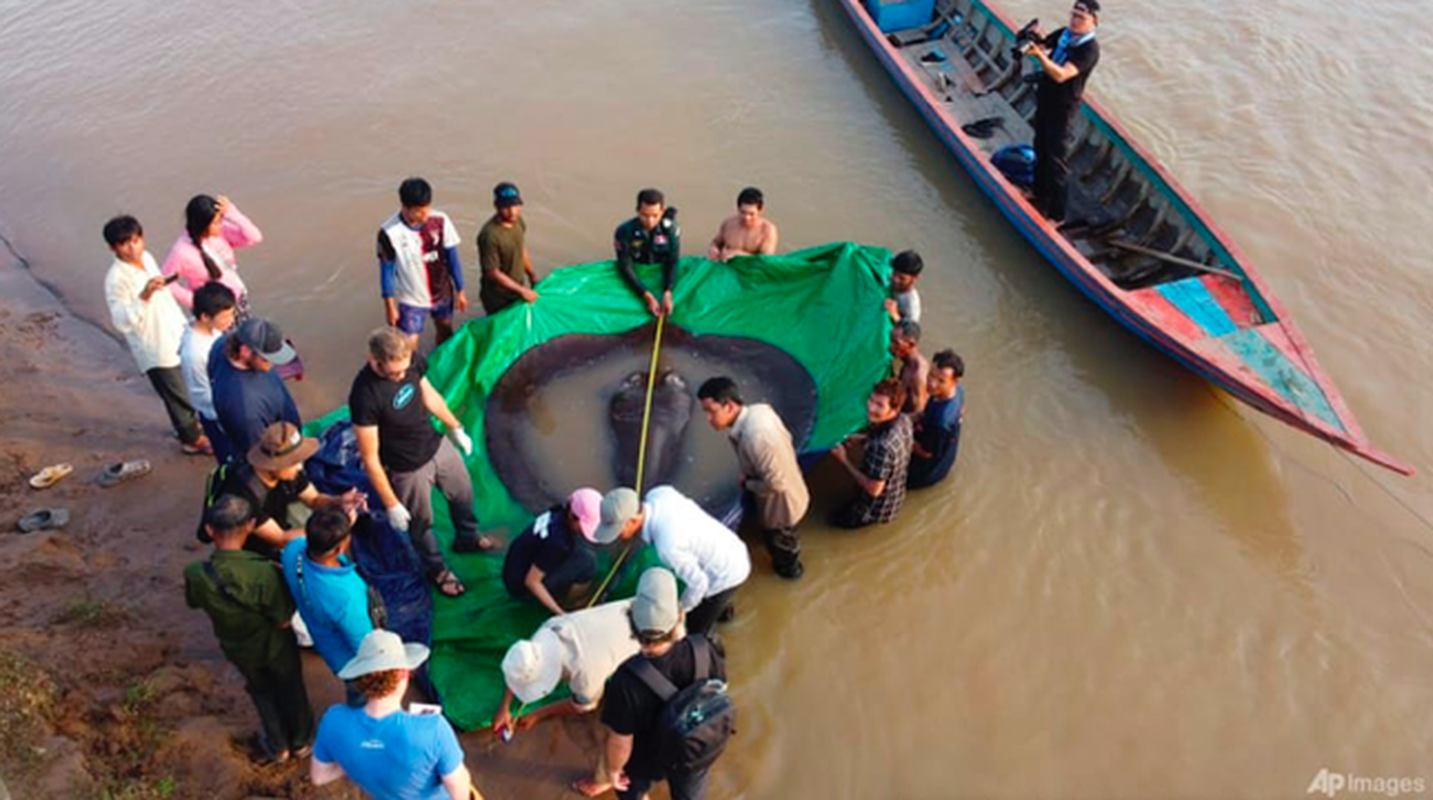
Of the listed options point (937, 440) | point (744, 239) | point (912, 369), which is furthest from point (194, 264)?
point (937, 440)

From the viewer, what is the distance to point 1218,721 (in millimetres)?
5328

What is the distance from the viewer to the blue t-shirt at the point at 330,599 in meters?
4.18

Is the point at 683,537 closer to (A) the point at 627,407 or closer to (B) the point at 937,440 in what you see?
(B) the point at 937,440

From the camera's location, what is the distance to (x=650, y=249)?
7371mm

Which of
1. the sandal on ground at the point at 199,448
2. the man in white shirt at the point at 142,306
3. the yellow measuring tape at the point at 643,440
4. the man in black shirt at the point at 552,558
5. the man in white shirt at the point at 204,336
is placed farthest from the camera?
the sandal on ground at the point at 199,448

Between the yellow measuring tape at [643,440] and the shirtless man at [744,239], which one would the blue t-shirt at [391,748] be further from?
the shirtless man at [744,239]

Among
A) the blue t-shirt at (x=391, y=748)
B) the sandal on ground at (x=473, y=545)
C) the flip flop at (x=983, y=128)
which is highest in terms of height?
the flip flop at (x=983, y=128)

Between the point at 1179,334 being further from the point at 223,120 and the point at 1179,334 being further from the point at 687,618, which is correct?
the point at 223,120

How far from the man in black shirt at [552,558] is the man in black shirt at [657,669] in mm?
820

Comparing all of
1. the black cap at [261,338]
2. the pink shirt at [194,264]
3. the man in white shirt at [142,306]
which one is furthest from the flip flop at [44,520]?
the black cap at [261,338]

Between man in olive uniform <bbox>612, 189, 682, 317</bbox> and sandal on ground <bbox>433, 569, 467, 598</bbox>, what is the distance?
268 centimetres

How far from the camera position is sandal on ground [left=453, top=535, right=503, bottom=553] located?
227 inches

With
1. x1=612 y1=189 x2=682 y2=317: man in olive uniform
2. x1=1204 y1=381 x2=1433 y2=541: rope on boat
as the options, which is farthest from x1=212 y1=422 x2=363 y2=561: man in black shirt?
x1=1204 y1=381 x2=1433 y2=541: rope on boat

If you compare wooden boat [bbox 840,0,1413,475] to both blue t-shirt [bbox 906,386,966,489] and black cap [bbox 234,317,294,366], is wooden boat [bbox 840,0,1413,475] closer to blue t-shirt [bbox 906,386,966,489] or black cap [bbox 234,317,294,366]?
blue t-shirt [bbox 906,386,966,489]
